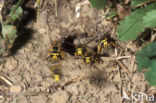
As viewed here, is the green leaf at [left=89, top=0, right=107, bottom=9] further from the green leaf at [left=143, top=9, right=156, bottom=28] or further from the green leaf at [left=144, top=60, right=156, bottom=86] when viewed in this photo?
the green leaf at [left=144, top=60, right=156, bottom=86]

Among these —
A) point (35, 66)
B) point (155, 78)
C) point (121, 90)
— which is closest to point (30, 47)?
point (35, 66)

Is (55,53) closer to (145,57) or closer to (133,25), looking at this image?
(133,25)

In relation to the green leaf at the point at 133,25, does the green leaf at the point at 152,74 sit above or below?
below

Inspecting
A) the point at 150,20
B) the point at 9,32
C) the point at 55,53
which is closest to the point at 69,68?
the point at 55,53

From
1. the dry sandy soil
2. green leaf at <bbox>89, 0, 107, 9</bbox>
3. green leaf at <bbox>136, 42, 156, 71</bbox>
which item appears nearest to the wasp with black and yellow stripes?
the dry sandy soil

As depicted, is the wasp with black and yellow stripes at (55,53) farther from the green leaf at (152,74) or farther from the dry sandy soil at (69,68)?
the green leaf at (152,74)

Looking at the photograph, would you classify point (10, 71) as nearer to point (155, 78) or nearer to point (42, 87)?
point (42, 87)

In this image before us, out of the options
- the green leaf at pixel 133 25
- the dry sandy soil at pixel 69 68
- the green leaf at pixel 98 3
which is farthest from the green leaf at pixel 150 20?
the dry sandy soil at pixel 69 68
